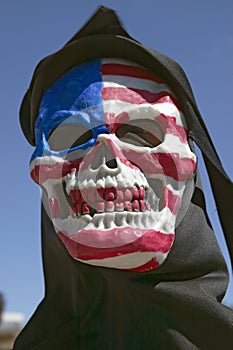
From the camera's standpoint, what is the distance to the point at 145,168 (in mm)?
1234

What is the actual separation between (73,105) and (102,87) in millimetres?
71

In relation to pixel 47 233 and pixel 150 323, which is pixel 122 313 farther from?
pixel 47 233

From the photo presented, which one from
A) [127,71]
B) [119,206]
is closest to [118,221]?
[119,206]

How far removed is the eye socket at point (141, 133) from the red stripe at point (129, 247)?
0.63ft

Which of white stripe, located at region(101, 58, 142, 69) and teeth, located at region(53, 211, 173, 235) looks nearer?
teeth, located at region(53, 211, 173, 235)

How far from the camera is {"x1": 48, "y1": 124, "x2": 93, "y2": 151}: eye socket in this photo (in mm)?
→ 1271

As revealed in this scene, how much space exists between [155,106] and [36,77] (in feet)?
0.96

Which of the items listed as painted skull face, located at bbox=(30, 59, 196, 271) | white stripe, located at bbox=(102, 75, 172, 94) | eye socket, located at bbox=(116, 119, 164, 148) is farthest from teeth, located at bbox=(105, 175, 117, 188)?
white stripe, located at bbox=(102, 75, 172, 94)

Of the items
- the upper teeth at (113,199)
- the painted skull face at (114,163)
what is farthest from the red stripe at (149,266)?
the upper teeth at (113,199)

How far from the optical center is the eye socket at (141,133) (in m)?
1.26

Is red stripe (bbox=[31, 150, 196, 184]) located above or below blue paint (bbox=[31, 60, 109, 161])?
below

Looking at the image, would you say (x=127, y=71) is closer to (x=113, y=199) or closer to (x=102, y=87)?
(x=102, y=87)

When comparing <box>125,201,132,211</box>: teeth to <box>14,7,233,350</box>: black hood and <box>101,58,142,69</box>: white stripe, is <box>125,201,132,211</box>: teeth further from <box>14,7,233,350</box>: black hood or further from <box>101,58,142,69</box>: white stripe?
<box>101,58,142,69</box>: white stripe

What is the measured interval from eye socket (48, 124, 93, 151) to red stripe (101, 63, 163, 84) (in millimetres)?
137
